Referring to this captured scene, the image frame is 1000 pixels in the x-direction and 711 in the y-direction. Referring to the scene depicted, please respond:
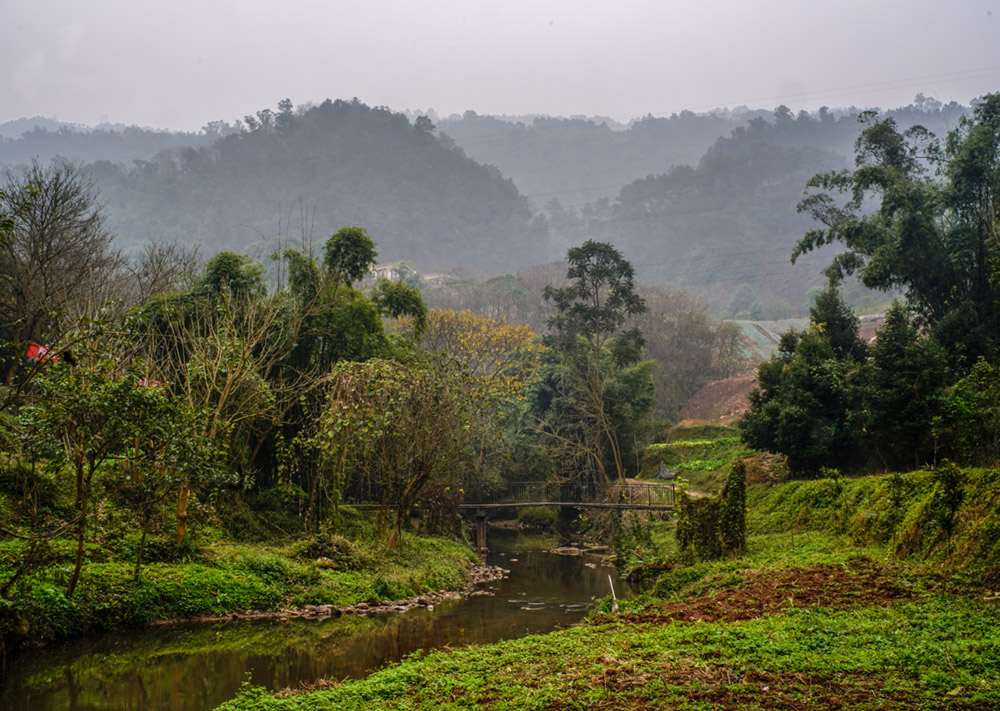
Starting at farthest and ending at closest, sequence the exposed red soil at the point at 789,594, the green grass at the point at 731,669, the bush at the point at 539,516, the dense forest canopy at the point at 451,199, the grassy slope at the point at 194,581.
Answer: the dense forest canopy at the point at 451,199, the bush at the point at 539,516, the grassy slope at the point at 194,581, the exposed red soil at the point at 789,594, the green grass at the point at 731,669

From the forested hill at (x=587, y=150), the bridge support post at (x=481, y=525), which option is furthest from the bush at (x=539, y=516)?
the forested hill at (x=587, y=150)

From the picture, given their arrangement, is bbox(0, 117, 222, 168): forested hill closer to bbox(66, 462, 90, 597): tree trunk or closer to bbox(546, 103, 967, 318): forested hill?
bbox(546, 103, 967, 318): forested hill

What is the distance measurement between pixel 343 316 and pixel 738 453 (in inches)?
607

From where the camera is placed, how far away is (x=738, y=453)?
27.7 m

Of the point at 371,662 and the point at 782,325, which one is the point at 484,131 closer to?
the point at 782,325

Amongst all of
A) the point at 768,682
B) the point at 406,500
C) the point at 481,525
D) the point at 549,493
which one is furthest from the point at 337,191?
the point at 768,682

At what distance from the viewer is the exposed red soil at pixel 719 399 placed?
4241 cm

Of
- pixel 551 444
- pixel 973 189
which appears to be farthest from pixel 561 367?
pixel 973 189

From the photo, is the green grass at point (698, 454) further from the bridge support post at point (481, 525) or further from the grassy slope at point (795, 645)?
the grassy slope at point (795, 645)

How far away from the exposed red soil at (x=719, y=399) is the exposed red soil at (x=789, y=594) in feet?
101

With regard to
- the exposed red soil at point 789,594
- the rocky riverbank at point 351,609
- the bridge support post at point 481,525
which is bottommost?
the bridge support post at point 481,525

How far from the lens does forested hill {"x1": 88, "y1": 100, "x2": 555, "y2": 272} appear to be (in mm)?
81250

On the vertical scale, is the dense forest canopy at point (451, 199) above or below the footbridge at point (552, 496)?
above

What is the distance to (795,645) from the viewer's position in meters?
7.54
